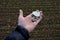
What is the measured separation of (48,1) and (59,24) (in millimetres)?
765

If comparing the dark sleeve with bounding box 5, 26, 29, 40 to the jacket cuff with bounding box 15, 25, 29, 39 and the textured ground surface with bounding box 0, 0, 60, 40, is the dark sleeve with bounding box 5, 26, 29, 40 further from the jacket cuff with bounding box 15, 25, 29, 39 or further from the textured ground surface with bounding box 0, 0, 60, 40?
the textured ground surface with bounding box 0, 0, 60, 40

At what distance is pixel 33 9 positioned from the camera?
4.03m

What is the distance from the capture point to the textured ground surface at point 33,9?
343cm

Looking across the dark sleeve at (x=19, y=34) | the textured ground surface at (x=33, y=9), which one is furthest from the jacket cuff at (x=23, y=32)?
the textured ground surface at (x=33, y=9)

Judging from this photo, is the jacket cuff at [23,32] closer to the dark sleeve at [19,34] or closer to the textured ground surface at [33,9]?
the dark sleeve at [19,34]

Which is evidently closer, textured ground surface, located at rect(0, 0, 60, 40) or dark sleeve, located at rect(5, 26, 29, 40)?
dark sleeve, located at rect(5, 26, 29, 40)

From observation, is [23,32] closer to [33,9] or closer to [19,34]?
[19,34]

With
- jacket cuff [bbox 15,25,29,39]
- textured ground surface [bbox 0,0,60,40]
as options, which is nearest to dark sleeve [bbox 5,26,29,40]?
jacket cuff [bbox 15,25,29,39]

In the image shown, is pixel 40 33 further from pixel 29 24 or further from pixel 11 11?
pixel 29 24

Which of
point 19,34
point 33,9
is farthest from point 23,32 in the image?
point 33,9

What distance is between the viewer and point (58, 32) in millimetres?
3521

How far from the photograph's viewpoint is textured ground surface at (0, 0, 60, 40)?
3428 millimetres

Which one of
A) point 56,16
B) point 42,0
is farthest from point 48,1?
point 56,16

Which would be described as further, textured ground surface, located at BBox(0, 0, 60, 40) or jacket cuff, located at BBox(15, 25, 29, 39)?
textured ground surface, located at BBox(0, 0, 60, 40)
